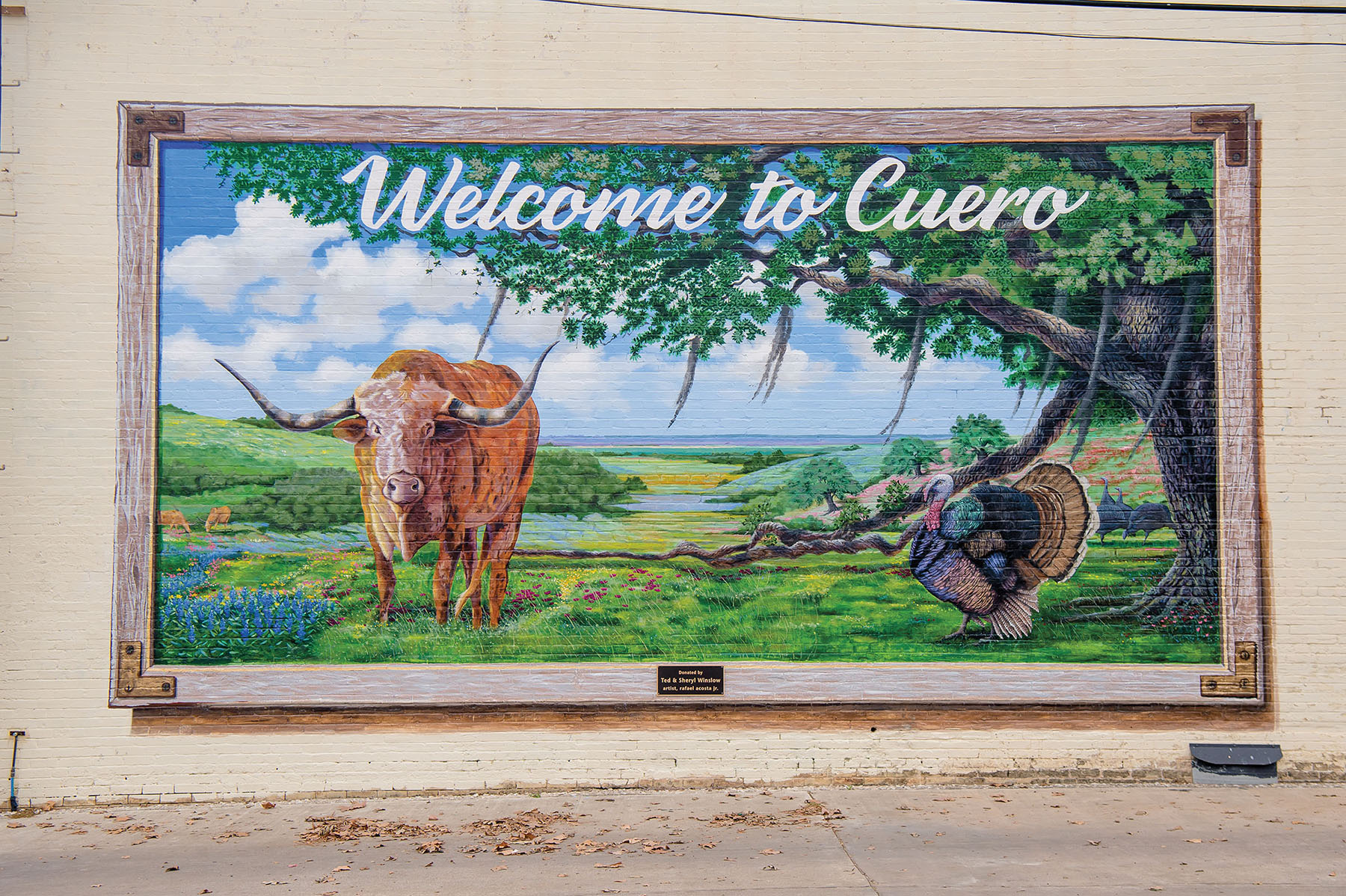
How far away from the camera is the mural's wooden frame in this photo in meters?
8.03

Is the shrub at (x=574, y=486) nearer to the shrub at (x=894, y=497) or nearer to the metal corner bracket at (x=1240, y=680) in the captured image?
the shrub at (x=894, y=497)

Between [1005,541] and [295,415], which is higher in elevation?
[295,415]

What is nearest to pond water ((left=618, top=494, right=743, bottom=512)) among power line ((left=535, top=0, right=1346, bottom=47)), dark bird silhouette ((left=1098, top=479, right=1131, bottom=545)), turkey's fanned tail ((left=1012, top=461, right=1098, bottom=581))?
turkey's fanned tail ((left=1012, top=461, right=1098, bottom=581))

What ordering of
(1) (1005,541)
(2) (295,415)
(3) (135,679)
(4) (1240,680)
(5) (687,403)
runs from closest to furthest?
(3) (135,679) → (4) (1240,680) → (2) (295,415) → (1) (1005,541) → (5) (687,403)

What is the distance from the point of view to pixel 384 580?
8.17 m

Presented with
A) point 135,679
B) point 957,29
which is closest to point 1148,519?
point 957,29

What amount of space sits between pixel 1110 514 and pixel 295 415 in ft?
25.2

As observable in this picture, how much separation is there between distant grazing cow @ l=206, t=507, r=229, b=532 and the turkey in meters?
6.40

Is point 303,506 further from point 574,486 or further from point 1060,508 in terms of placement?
point 1060,508

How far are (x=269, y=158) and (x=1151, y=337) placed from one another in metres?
8.48

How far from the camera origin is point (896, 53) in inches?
328

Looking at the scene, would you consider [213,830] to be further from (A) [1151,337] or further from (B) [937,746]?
(A) [1151,337]

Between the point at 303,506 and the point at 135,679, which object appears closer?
the point at 135,679

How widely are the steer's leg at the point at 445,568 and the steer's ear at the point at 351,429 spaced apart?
1.23m
